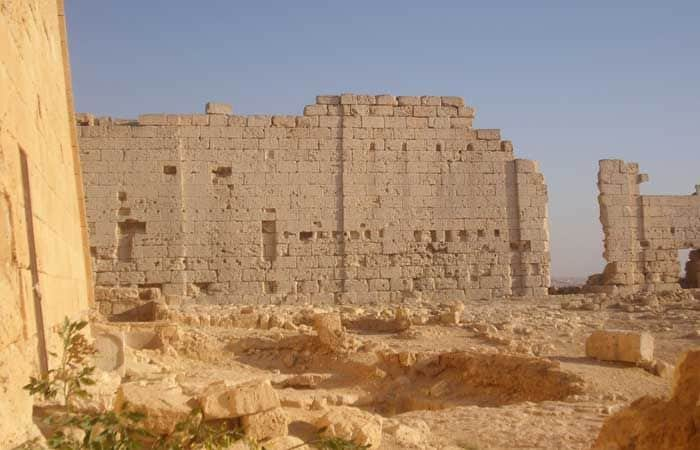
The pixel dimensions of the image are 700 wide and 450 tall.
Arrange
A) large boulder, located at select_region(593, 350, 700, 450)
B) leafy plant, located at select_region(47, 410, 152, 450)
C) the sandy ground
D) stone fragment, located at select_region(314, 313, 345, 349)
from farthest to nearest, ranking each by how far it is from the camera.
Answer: stone fragment, located at select_region(314, 313, 345, 349), the sandy ground, large boulder, located at select_region(593, 350, 700, 450), leafy plant, located at select_region(47, 410, 152, 450)

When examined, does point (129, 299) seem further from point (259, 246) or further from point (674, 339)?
point (674, 339)

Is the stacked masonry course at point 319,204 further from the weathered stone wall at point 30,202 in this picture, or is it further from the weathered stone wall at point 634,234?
the weathered stone wall at point 30,202

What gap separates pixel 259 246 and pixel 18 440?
1260cm

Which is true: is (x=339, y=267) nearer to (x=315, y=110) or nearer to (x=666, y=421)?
(x=315, y=110)

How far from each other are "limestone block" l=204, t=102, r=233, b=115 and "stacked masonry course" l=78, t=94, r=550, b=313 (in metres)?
0.03

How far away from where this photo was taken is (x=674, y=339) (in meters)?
10.9

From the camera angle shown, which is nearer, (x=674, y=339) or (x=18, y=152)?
(x=18, y=152)

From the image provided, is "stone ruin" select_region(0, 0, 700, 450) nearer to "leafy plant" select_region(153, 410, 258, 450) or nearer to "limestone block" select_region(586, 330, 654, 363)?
"limestone block" select_region(586, 330, 654, 363)

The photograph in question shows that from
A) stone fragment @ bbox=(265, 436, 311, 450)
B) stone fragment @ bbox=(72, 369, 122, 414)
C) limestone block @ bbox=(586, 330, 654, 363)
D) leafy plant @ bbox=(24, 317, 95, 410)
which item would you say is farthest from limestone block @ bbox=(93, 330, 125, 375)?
limestone block @ bbox=(586, 330, 654, 363)

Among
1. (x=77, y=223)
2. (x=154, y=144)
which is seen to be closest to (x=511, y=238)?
(x=154, y=144)

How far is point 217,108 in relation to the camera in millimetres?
16281

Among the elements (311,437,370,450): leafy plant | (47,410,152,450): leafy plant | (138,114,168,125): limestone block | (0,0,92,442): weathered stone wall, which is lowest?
(311,437,370,450): leafy plant

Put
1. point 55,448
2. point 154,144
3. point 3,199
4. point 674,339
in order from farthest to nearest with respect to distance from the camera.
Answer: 1. point 154,144
2. point 674,339
3. point 3,199
4. point 55,448

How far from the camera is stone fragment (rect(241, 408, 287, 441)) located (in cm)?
462
